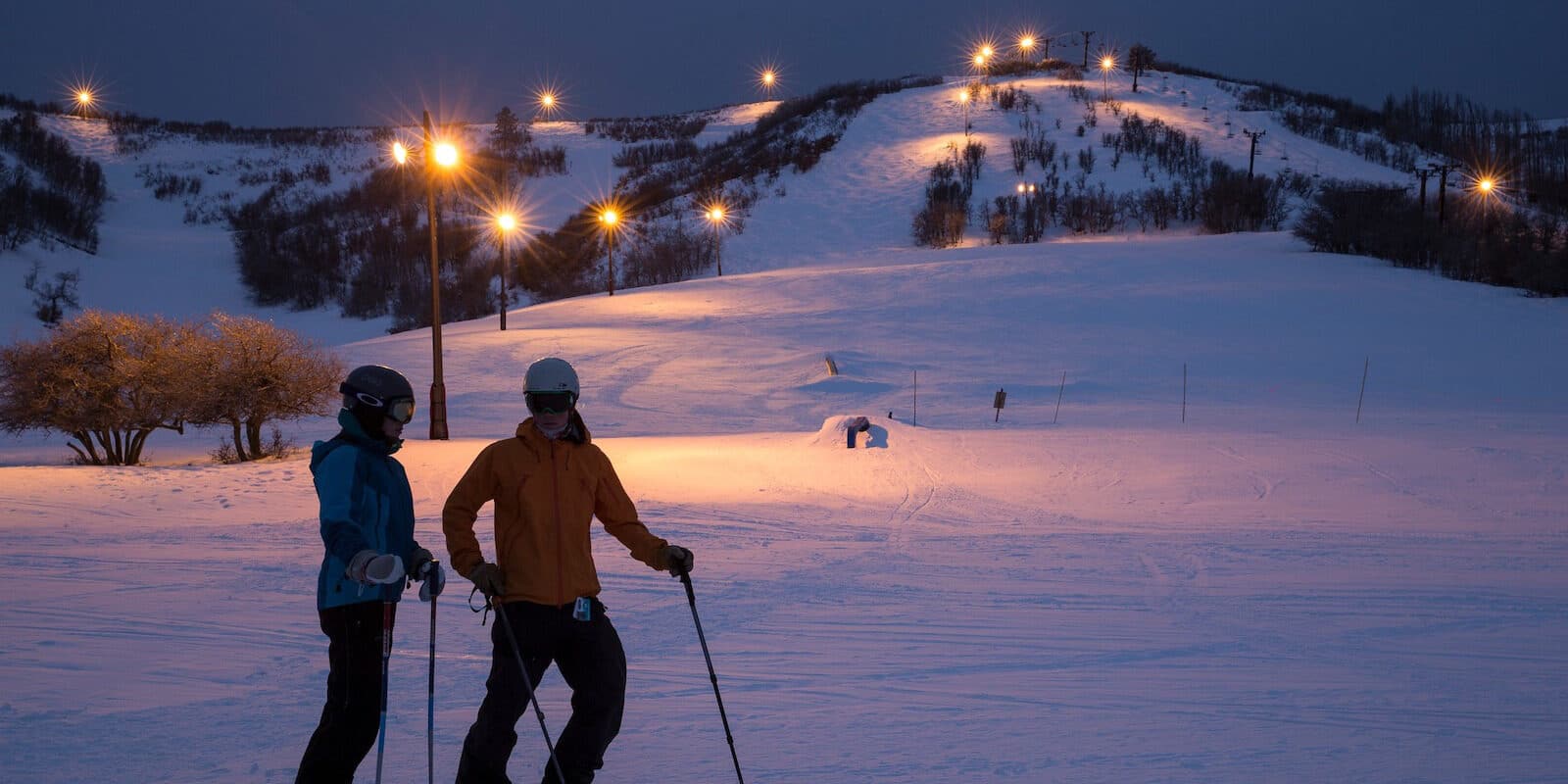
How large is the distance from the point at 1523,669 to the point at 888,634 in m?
3.85

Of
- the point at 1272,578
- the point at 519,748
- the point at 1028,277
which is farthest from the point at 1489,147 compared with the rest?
the point at 519,748

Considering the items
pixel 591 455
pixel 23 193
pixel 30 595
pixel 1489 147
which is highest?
pixel 1489 147

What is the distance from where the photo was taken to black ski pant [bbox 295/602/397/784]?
3744 millimetres

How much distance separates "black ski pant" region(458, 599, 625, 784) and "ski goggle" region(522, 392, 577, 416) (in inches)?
28.6

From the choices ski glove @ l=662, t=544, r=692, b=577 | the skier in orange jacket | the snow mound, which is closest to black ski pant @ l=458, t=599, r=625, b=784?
the skier in orange jacket

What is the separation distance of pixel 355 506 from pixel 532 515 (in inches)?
24.9

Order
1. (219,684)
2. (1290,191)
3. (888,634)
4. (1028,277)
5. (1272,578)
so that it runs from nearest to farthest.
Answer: (219,684)
(888,634)
(1272,578)
(1028,277)
(1290,191)

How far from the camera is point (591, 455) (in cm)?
406

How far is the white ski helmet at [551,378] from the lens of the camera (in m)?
3.85

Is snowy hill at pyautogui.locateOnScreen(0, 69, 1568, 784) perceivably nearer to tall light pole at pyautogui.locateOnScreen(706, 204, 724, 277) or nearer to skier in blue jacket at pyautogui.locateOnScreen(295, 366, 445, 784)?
skier in blue jacket at pyautogui.locateOnScreen(295, 366, 445, 784)

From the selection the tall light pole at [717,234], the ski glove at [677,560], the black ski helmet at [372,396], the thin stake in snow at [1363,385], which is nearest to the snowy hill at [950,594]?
the thin stake in snow at [1363,385]

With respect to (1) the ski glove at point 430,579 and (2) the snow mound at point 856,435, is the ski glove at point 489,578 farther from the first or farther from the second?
(2) the snow mound at point 856,435

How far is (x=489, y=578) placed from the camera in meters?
3.70

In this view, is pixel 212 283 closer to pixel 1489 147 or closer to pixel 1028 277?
pixel 1028 277
